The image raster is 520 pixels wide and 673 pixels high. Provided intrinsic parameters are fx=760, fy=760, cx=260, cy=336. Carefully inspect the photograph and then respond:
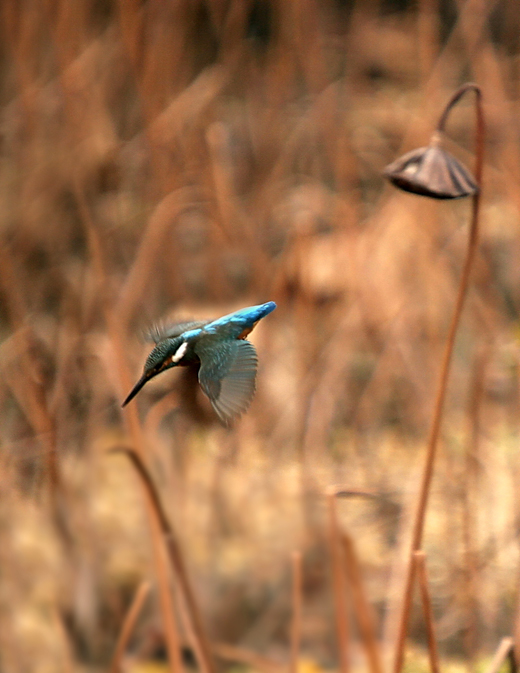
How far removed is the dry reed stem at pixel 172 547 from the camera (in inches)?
13.2

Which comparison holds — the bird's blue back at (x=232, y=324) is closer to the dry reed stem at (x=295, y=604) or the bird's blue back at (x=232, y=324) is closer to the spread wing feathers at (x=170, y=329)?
the spread wing feathers at (x=170, y=329)

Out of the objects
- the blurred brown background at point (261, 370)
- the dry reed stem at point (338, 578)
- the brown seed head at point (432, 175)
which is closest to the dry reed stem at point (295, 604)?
the dry reed stem at point (338, 578)

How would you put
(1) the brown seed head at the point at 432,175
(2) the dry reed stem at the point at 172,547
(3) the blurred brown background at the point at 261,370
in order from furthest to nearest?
(3) the blurred brown background at the point at 261,370, (2) the dry reed stem at the point at 172,547, (1) the brown seed head at the point at 432,175

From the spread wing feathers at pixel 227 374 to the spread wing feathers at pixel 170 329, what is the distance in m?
0.01

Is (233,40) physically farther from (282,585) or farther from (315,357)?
(282,585)

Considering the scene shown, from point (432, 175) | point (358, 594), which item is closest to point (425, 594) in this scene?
point (358, 594)

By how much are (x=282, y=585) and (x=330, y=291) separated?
64 centimetres

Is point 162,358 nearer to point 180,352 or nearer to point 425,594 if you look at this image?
point 180,352

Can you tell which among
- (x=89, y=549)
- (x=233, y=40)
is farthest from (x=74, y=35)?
(x=89, y=549)

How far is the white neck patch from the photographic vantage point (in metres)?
0.13

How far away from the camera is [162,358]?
0.44ft

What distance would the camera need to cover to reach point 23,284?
0.81 meters

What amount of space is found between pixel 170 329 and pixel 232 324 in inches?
0.7

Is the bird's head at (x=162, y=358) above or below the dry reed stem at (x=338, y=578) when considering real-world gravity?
above
